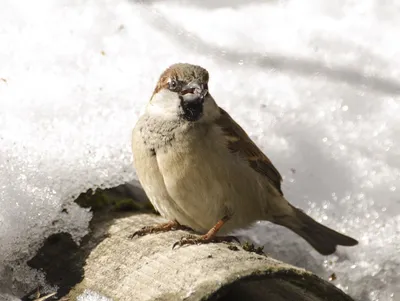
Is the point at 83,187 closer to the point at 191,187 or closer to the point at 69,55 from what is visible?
the point at 191,187

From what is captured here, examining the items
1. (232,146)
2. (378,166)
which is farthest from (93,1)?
(378,166)

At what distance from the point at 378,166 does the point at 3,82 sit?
6.12 ft

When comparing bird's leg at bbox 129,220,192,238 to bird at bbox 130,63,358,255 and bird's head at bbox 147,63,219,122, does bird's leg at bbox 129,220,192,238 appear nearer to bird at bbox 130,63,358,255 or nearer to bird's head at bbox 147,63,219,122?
bird at bbox 130,63,358,255

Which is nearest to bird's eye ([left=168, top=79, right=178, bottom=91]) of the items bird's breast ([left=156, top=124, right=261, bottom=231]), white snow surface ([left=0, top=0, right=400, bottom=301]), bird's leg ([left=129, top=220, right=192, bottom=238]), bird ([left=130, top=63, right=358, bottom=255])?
bird ([left=130, top=63, right=358, bottom=255])

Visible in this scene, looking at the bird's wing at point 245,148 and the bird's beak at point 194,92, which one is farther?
the bird's wing at point 245,148

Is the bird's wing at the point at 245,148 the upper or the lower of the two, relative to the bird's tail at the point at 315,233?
upper

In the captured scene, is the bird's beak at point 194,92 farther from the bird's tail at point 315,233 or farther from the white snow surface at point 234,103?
the bird's tail at point 315,233

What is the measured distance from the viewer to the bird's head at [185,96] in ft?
9.57

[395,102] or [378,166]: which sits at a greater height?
[395,102]

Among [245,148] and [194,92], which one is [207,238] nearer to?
[245,148]

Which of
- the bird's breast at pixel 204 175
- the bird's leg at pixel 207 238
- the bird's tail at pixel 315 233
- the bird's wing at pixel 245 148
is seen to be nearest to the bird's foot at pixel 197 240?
the bird's leg at pixel 207 238

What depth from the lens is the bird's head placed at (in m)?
2.92

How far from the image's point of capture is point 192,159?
113 inches

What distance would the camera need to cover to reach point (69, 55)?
12.5 feet
